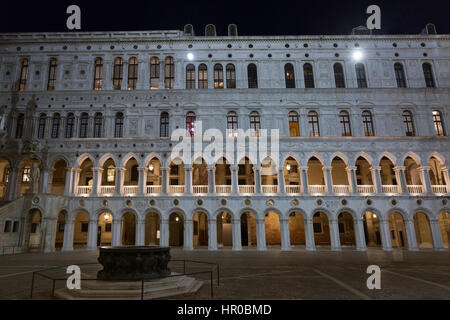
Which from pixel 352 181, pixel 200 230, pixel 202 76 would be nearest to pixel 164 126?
pixel 202 76

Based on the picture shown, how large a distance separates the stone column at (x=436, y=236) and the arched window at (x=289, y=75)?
53.6 feet

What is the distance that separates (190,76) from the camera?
27.5 meters

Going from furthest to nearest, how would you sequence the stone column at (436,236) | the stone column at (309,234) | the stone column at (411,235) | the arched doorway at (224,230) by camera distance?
the arched doorway at (224,230)
the stone column at (309,234)
the stone column at (411,235)
the stone column at (436,236)

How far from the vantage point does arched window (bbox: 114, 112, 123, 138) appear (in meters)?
25.9

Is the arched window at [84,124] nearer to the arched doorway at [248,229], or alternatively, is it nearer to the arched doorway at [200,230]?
the arched doorway at [200,230]

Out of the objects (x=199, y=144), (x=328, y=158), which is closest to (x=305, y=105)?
(x=328, y=158)

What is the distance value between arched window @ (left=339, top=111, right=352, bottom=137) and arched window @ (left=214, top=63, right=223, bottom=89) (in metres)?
11.4

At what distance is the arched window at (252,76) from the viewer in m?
27.3

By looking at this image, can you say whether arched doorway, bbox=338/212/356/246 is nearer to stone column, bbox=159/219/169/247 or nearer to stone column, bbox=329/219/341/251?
stone column, bbox=329/219/341/251

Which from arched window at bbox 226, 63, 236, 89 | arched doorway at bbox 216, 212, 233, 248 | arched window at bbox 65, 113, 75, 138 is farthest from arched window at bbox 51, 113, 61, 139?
arched doorway at bbox 216, 212, 233, 248

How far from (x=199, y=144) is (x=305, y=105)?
10.2 metres

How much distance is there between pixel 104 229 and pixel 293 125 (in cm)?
2212

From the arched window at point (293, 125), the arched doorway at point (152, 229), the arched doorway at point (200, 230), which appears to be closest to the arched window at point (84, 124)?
the arched doorway at point (152, 229)
